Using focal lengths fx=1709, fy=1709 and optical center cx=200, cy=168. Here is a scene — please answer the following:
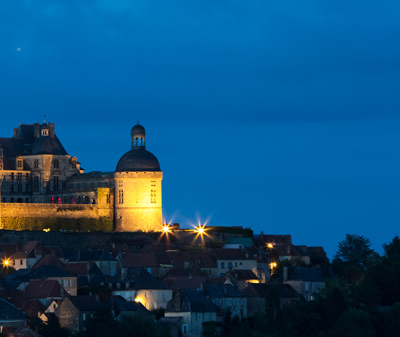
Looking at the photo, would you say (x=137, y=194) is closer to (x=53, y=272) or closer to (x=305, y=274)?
(x=305, y=274)

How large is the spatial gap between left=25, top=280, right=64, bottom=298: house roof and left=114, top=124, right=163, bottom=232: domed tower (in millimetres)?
21515

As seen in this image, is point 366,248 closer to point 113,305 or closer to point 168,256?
point 168,256

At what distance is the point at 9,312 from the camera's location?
336 feet

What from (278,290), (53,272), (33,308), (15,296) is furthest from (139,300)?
(278,290)

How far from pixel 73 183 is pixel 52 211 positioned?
6664 mm

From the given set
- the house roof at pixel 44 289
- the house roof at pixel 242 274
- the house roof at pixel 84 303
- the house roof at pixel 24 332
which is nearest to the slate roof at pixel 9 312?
the house roof at pixel 24 332

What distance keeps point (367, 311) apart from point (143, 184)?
74.4ft

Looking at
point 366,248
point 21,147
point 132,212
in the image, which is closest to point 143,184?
point 132,212

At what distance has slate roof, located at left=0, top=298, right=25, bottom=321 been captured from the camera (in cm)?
10181

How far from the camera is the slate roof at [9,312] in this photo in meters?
102

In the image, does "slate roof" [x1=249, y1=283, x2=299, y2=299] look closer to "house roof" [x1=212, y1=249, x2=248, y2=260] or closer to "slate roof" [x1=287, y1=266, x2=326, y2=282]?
"slate roof" [x1=287, y1=266, x2=326, y2=282]

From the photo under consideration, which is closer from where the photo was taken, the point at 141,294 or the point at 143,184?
the point at 141,294

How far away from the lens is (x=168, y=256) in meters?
122

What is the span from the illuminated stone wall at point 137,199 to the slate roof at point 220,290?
18.0m
